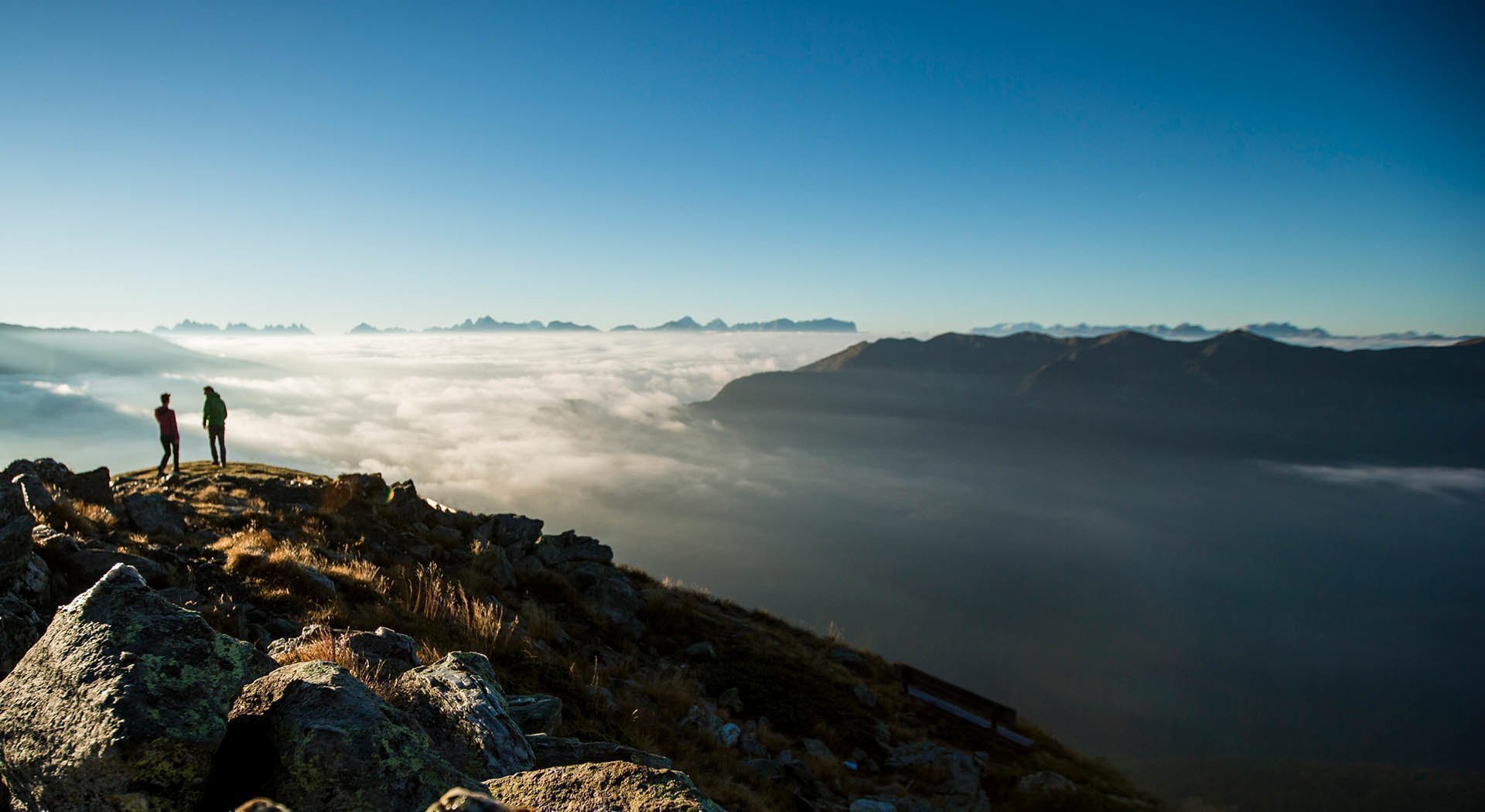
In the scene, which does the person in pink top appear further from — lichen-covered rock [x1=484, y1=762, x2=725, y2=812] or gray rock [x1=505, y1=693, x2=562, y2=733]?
lichen-covered rock [x1=484, y1=762, x2=725, y2=812]

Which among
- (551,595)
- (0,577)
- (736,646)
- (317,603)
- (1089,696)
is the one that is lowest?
(1089,696)

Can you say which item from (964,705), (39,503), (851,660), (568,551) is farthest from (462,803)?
(851,660)

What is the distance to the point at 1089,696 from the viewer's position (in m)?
168

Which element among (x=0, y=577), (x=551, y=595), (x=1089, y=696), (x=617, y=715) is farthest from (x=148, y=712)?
(x=1089, y=696)

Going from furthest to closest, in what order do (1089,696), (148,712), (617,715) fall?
(1089,696), (617,715), (148,712)

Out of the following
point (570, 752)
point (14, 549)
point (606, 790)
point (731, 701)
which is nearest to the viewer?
point (606, 790)

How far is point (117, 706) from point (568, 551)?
19.3 m

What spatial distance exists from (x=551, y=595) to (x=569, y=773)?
1334 cm

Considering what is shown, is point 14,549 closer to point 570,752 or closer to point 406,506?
point 570,752

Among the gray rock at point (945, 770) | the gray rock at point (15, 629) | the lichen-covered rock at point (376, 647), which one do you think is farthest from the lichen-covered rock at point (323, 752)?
the gray rock at point (945, 770)

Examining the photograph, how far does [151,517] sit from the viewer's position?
10.9 metres

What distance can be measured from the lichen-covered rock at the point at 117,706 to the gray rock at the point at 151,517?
1021 centimetres

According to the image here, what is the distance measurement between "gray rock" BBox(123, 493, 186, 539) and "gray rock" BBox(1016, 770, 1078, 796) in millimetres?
19250

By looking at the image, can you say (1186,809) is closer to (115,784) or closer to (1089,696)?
(115,784)
